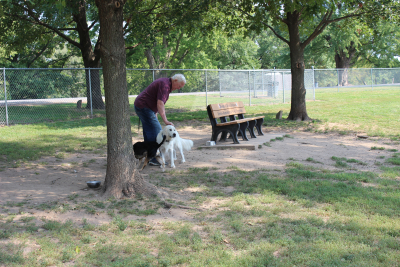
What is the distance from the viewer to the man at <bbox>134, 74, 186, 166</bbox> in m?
6.03

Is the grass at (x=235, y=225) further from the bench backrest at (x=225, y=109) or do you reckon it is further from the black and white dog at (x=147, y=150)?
the bench backrest at (x=225, y=109)

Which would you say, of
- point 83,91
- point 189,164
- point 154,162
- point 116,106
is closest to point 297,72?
point 189,164

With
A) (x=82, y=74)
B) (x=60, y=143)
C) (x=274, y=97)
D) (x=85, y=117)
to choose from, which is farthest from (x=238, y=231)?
(x=274, y=97)

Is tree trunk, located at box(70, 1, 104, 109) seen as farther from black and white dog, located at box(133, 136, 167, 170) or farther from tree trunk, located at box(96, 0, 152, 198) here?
tree trunk, located at box(96, 0, 152, 198)

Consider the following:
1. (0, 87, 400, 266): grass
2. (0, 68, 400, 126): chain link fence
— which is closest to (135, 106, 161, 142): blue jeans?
(0, 87, 400, 266): grass

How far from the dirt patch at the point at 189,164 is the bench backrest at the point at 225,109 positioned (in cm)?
90

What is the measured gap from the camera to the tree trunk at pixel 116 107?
4.66 metres

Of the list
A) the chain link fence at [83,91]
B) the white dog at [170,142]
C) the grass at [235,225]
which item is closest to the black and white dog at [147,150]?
the white dog at [170,142]

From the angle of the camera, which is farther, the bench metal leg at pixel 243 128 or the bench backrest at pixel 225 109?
the bench metal leg at pixel 243 128

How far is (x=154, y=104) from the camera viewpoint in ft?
20.9

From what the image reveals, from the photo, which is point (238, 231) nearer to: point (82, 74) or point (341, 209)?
point (341, 209)

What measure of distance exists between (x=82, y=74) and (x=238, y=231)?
1490 cm

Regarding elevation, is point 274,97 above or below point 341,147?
above

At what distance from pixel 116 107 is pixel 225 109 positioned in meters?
4.64
